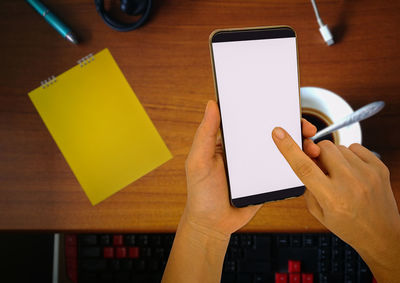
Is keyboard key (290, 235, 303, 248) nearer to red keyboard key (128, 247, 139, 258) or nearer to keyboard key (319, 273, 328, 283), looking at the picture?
keyboard key (319, 273, 328, 283)

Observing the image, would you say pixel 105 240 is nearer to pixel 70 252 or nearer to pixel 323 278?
pixel 70 252

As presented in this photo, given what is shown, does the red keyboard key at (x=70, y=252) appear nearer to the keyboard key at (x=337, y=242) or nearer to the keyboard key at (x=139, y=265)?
the keyboard key at (x=139, y=265)

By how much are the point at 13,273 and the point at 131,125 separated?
1.11 ft

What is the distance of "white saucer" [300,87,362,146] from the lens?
17.4 inches

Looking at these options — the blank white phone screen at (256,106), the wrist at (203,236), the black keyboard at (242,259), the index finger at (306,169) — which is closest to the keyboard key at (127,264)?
the black keyboard at (242,259)

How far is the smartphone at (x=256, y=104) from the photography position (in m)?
0.44

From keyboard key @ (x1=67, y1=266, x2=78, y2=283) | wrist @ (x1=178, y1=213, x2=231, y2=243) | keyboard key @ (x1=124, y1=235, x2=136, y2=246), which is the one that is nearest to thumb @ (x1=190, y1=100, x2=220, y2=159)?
wrist @ (x1=178, y1=213, x2=231, y2=243)

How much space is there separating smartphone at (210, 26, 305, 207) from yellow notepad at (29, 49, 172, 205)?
13cm

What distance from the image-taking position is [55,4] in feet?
1.82

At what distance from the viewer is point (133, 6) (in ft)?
1.73

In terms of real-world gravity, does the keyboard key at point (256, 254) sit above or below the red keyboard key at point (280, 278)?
above

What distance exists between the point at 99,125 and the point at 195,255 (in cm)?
26

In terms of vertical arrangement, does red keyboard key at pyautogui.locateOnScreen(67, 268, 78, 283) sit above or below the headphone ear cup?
below

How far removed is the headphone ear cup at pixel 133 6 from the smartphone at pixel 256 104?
178mm
